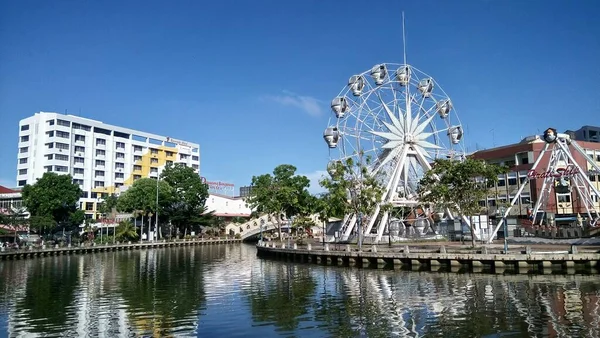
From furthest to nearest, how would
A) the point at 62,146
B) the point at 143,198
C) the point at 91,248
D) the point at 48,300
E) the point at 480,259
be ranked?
the point at 62,146
the point at 143,198
the point at 91,248
the point at 480,259
the point at 48,300

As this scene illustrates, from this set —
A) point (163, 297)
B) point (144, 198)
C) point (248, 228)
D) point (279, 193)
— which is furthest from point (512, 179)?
point (163, 297)

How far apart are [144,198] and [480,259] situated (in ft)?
255

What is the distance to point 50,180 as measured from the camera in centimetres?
9556

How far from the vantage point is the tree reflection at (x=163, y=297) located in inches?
997

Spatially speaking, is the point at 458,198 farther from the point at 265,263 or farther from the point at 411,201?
the point at 265,263

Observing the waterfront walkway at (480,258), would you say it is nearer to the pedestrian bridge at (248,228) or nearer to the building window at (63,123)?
the pedestrian bridge at (248,228)

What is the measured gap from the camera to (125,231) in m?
103

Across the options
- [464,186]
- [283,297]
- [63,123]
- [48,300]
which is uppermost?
[63,123]

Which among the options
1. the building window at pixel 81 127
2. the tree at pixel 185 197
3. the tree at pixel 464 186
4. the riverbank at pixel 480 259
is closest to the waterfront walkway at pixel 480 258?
the riverbank at pixel 480 259

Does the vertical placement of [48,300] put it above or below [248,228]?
below

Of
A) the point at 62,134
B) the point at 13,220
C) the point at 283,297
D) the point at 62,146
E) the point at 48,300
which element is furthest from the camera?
the point at 62,134

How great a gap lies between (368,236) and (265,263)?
14.2m

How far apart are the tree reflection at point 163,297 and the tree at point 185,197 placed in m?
56.7

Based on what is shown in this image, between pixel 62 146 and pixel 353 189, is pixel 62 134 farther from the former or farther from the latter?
pixel 353 189
